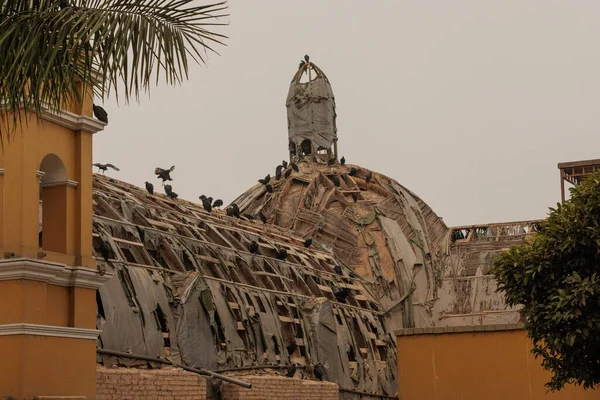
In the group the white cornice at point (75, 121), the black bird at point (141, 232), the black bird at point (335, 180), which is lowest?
the black bird at point (141, 232)

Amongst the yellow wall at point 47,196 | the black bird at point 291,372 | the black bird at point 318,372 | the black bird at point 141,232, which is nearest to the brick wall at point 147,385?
the yellow wall at point 47,196

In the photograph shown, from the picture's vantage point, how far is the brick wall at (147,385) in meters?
17.7

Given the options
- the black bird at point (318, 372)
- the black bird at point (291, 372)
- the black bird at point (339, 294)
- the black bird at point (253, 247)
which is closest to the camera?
the black bird at point (291, 372)

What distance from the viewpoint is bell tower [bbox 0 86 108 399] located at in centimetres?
1452

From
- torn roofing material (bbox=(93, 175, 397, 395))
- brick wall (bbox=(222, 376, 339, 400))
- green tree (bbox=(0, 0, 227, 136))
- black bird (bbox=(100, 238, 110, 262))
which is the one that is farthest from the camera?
torn roofing material (bbox=(93, 175, 397, 395))

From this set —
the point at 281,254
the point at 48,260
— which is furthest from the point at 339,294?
the point at 48,260

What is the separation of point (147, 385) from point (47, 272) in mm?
4618

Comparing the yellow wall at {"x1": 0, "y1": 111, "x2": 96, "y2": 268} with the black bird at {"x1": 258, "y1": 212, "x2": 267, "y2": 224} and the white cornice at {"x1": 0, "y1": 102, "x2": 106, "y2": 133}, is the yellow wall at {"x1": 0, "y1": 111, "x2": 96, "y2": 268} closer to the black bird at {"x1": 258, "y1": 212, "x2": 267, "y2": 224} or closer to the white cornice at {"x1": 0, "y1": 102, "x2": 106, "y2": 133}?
the white cornice at {"x1": 0, "y1": 102, "x2": 106, "y2": 133}

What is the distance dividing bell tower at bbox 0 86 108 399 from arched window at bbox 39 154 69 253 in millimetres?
14

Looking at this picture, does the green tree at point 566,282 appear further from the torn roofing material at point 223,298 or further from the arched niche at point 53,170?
the torn roofing material at point 223,298

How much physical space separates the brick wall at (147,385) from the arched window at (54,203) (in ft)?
8.78

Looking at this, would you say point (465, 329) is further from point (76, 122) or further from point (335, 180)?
point (335, 180)

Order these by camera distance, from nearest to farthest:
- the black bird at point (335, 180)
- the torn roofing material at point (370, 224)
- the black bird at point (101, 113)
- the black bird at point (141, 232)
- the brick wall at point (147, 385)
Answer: the brick wall at point (147, 385)
the black bird at point (101, 113)
the black bird at point (141, 232)
the torn roofing material at point (370, 224)
the black bird at point (335, 180)

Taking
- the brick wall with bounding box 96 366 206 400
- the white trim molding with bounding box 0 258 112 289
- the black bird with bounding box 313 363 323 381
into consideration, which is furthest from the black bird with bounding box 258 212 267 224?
the white trim molding with bounding box 0 258 112 289
